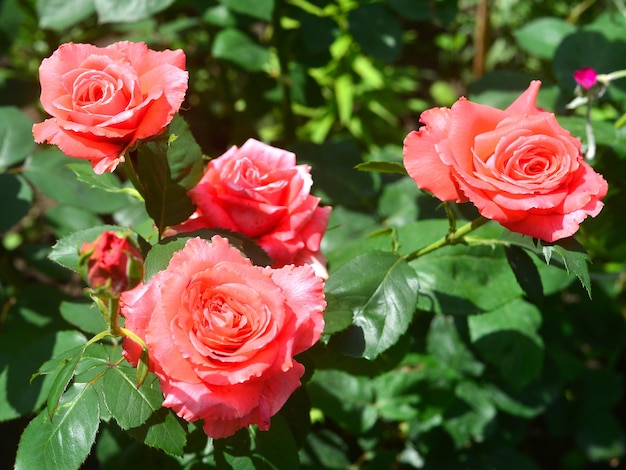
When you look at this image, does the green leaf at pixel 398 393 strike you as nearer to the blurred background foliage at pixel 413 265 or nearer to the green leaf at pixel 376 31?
the blurred background foliage at pixel 413 265

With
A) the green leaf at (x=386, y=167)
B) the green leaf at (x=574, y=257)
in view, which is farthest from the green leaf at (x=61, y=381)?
the green leaf at (x=574, y=257)

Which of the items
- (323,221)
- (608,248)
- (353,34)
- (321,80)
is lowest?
(321,80)

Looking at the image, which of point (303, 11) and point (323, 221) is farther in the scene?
point (303, 11)

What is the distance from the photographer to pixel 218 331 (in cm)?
73

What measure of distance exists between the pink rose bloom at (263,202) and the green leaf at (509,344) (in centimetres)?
57

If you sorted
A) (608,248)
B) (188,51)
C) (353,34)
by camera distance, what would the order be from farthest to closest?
(188,51) < (353,34) < (608,248)

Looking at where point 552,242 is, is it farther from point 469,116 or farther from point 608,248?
point 608,248

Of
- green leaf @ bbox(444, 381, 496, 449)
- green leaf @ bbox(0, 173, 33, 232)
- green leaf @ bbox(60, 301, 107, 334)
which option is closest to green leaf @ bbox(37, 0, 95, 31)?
green leaf @ bbox(0, 173, 33, 232)

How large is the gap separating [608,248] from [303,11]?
32.9 inches

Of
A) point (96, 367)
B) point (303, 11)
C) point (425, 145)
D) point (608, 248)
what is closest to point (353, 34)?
point (303, 11)

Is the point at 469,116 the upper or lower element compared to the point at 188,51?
upper

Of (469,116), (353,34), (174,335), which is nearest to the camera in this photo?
(174,335)

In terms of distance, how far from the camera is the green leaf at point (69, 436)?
0.83 m

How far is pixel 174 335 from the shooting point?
71cm
